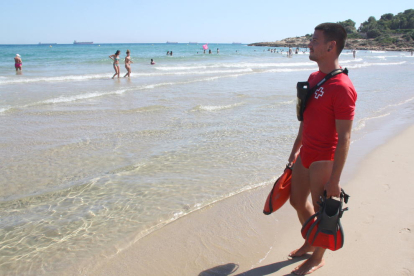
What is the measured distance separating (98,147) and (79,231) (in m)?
3.16

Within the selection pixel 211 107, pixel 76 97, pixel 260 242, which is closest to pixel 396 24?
pixel 211 107

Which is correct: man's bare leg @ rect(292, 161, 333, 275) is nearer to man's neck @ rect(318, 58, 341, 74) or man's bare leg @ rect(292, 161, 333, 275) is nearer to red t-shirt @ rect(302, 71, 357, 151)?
red t-shirt @ rect(302, 71, 357, 151)

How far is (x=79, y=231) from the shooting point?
368cm

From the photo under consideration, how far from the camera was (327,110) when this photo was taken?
8.18 feet

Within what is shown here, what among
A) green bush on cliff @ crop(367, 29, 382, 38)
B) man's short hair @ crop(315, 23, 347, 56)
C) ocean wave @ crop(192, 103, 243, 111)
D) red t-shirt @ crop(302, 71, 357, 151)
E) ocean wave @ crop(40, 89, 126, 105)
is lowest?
ocean wave @ crop(192, 103, 243, 111)

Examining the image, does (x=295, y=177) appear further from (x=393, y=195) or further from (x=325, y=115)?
(x=393, y=195)

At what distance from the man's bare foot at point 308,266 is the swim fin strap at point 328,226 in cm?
35

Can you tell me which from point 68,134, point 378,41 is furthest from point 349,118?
point 378,41

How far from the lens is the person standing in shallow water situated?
94.5 inches

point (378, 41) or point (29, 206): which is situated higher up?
point (378, 41)

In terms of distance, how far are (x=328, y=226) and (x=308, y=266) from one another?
537 millimetres

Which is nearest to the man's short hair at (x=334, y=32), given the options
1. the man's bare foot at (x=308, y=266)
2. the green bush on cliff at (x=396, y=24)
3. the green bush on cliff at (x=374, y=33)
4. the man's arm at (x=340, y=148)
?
the man's arm at (x=340, y=148)

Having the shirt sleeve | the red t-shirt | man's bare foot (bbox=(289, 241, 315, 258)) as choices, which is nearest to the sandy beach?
man's bare foot (bbox=(289, 241, 315, 258))

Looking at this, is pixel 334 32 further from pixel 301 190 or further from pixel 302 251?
pixel 302 251
